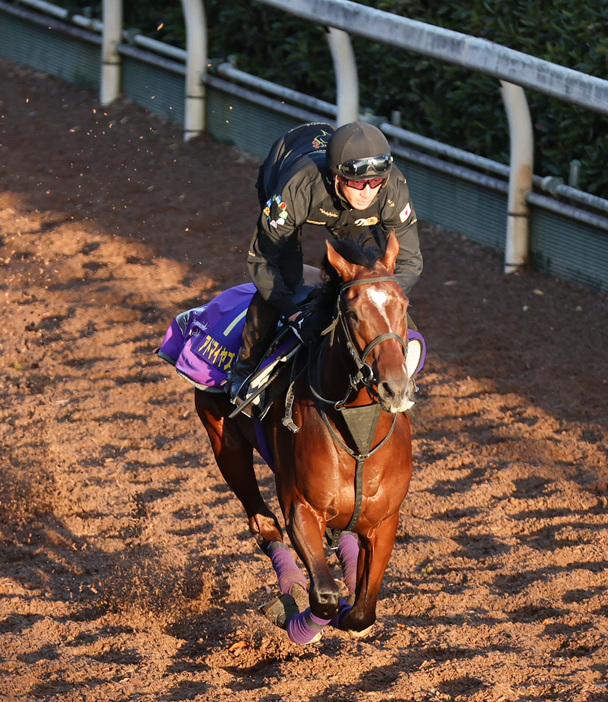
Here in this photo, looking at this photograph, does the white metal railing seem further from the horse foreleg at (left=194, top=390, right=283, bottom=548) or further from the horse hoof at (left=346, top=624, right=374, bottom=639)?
the horse hoof at (left=346, top=624, right=374, bottom=639)

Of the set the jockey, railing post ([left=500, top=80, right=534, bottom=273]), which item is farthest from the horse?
railing post ([left=500, top=80, right=534, bottom=273])

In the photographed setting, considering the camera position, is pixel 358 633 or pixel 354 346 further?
Answer: pixel 358 633

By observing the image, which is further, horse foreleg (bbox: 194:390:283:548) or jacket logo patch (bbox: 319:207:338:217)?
horse foreleg (bbox: 194:390:283:548)

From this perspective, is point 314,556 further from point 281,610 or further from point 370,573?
point 281,610

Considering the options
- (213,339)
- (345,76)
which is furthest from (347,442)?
(345,76)

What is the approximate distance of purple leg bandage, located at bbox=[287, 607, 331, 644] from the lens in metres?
4.44

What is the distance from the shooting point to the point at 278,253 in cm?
A: 452

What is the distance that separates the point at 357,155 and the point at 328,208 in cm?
34

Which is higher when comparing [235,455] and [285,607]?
[235,455]

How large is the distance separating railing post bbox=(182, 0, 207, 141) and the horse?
666 centimetres

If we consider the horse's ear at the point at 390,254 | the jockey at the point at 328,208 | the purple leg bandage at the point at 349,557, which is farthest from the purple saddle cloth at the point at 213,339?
the horse's ear at the point at 390,254

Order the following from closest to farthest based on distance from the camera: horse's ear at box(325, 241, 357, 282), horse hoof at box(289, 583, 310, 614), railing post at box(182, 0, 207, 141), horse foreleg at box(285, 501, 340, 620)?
horse's ear at box(325, 241, 357, 282)
horse foreleg at box(285, 501, 340, 620)
horse hoof at box(289, 583, 310, 614)
railing post at box(182, 0, 207, 141)

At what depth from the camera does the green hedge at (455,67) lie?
823cm

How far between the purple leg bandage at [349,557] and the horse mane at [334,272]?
1.24 m
